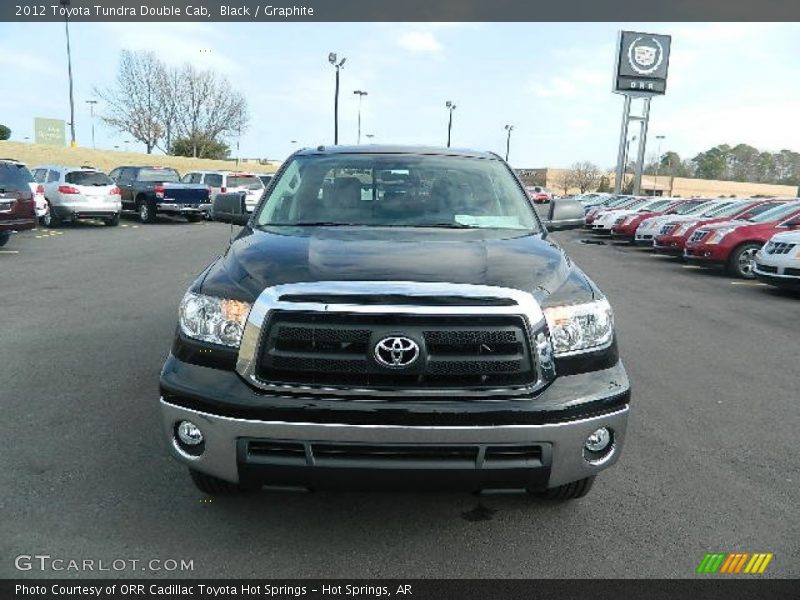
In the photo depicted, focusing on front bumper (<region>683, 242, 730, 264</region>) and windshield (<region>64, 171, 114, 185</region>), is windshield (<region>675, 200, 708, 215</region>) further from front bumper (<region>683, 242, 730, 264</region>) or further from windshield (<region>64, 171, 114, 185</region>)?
A: windshield (<region>64, 171, 114, 185</region>)

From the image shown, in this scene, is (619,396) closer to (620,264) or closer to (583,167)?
(620,264)

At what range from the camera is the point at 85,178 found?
1959 centimetres

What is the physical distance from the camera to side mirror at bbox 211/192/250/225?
15.4 feet

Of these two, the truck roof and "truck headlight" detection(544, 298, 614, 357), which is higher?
the truck roof

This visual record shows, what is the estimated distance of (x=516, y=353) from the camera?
2586 mm

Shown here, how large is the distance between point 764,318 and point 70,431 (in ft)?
27.8

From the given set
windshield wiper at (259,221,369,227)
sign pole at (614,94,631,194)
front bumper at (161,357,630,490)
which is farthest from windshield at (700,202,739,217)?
sign pole at (614,94,631,194)

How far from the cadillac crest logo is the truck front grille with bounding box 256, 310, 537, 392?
4377cm

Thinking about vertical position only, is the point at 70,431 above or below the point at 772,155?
below

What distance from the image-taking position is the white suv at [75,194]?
760 inches

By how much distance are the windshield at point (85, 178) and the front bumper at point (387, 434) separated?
19401 mm

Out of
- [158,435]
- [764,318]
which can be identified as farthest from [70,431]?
[764,318]

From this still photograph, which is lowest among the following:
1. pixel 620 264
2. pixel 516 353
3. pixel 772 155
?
pixel 620 264

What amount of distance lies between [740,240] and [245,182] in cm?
1764
